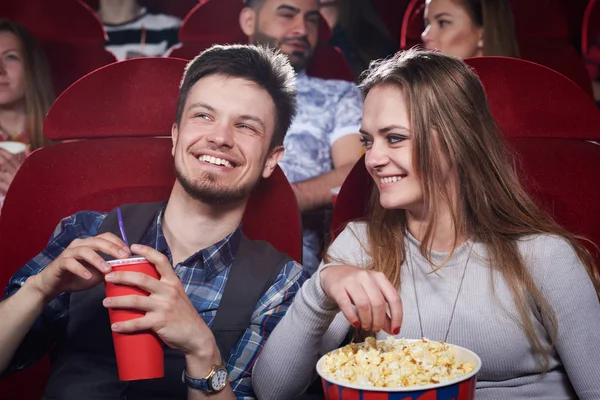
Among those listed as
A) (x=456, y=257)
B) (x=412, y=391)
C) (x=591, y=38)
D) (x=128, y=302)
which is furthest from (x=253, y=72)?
(x=591, y=38)

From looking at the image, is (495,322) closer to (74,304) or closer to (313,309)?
(313,309)

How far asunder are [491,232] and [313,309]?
42 centimetres

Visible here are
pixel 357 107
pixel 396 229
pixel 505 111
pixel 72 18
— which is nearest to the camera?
pixel 396 229

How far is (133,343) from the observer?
3.76 feet

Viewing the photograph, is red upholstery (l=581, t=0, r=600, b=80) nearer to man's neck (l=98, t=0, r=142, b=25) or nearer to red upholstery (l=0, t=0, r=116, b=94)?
man's neck (l=98, t=0, r=142, b=25)

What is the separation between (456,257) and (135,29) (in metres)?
1.26

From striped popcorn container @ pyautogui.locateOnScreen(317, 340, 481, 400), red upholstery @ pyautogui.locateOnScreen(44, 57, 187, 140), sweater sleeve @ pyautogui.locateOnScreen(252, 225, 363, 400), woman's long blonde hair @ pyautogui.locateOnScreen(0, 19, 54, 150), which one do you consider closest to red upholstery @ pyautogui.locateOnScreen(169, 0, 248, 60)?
woman's long blonde hair @ pyautogui.locateOnScreen(0, 19, 54, 150)

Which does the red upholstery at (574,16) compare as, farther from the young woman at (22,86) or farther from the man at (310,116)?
the young woman at (22,86)

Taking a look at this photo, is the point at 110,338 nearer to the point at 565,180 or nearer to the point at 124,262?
the point at 124,262

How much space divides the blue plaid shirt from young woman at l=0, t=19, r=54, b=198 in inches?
23.9

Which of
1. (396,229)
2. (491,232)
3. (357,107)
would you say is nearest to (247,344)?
(396,229)

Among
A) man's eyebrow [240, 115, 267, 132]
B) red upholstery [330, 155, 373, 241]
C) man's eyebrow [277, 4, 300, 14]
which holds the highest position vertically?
man's eyebrow [277, 4, 300, 14]

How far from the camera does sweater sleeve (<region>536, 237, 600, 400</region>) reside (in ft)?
4.11

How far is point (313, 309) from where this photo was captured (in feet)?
4.11
